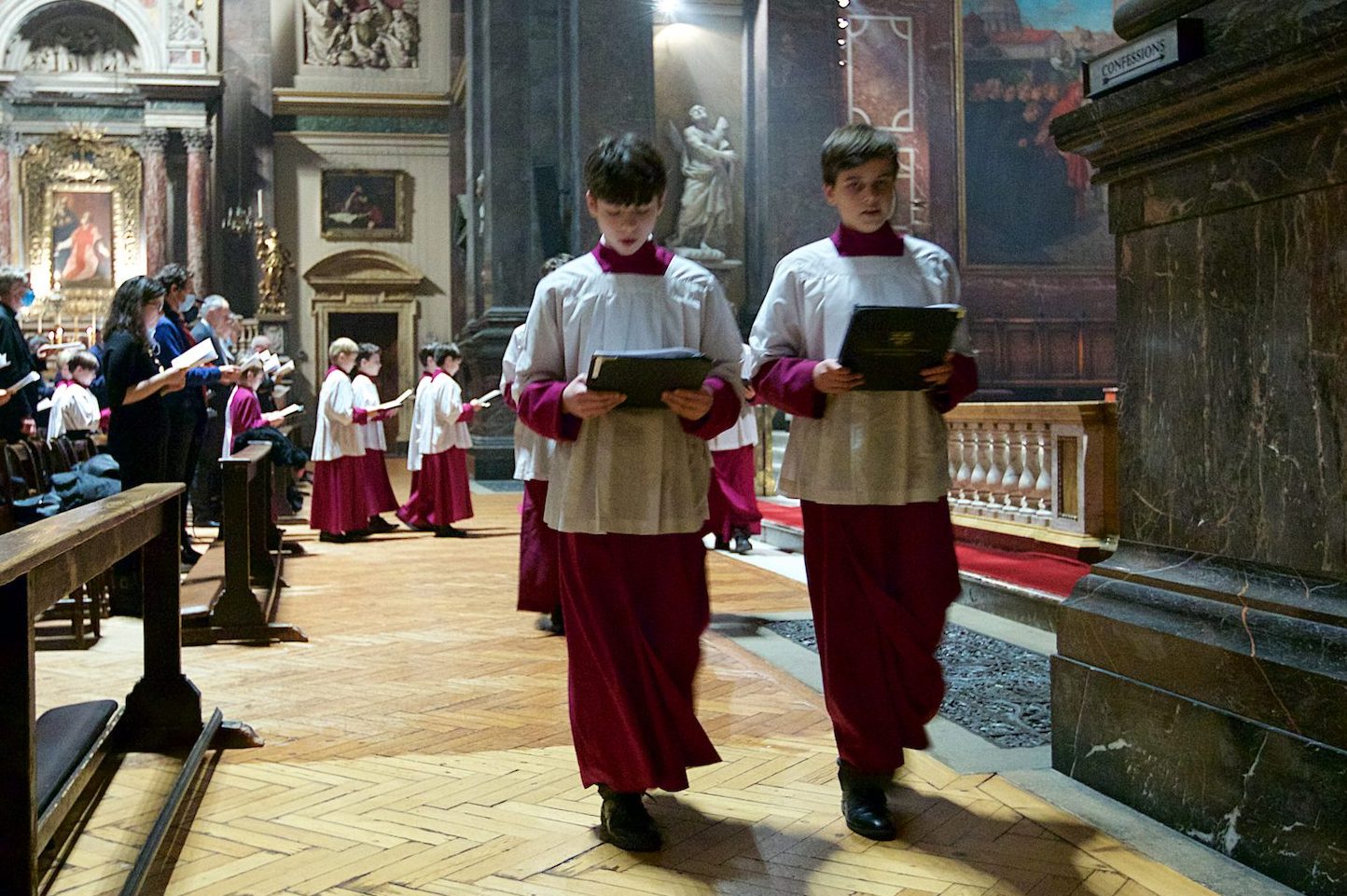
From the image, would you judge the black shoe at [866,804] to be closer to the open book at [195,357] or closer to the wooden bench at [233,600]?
the wooden bench at [233,600]

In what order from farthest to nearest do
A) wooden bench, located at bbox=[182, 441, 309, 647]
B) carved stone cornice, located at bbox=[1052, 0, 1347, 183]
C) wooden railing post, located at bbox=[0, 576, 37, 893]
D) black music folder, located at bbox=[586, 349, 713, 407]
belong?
wooden bench, located at bbox=[182, 441, 309, 647], black music folder, located at bbox=[586, 349, 713, 407], carved stone cornice, located at bbox=[1052, 0, 1347, 183], wooden railing post, located at bbox=[0, 576, 37, 893]

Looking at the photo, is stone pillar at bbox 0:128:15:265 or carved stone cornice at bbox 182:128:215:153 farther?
carved stone cornice at bbox 182:128:215:153

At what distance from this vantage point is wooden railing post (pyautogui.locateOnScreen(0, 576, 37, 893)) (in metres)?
1.96

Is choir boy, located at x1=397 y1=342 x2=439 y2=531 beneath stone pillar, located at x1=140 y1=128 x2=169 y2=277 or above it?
beneath

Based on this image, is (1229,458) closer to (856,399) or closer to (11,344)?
(856,399)

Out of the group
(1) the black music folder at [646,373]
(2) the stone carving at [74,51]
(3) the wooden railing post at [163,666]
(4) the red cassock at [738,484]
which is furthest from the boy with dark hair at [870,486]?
(2) the stone carving at [74,51]

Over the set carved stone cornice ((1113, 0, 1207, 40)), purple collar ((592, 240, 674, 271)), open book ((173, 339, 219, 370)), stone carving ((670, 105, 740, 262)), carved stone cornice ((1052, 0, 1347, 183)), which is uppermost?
stone carving ((670, 105, 740, 262))

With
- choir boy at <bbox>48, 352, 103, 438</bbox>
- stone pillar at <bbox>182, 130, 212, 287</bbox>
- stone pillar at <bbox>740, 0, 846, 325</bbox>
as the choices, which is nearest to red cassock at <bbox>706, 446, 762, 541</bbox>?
choir boy at <bbox>48, 352, 103, 438</bbox>

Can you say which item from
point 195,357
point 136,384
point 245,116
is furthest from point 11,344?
point 245,116

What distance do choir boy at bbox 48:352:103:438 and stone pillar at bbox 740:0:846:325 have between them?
738 cm

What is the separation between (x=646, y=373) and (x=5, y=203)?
22.7 m

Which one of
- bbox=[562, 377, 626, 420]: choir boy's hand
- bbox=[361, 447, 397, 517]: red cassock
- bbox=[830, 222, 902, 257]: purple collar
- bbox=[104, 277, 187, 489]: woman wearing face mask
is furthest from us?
bbox=[361, 447, 397, 517]: red cassock

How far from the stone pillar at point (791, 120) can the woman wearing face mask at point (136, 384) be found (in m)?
9.12

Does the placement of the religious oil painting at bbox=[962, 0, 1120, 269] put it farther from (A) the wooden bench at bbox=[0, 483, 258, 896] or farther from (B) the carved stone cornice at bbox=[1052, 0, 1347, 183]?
(A) the wooden bench at bbox=[0, 483, 258, 896]
